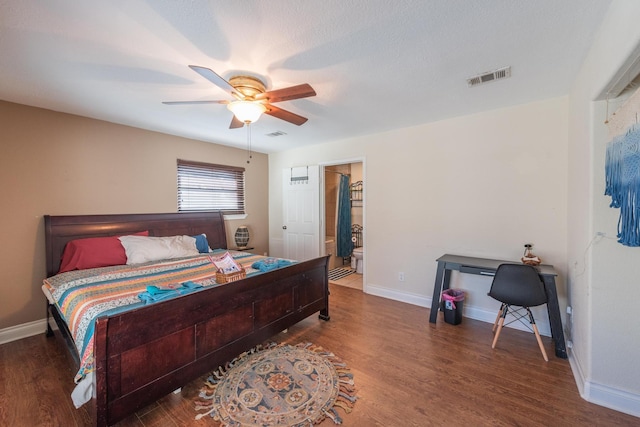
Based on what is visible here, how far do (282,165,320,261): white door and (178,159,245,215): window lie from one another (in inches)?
34.9

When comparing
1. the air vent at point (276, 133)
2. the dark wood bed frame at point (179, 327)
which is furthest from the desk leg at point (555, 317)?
the air vent at point (276, 133)

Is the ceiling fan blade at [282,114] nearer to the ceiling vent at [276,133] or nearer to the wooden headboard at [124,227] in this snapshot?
the ceiling vent at [276,133]

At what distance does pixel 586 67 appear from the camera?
1995 mm

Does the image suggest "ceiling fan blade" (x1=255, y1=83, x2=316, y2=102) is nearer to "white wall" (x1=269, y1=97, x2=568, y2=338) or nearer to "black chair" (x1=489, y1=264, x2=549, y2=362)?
"white wall" (x1=269, y1=97, x2=568, y2=338)

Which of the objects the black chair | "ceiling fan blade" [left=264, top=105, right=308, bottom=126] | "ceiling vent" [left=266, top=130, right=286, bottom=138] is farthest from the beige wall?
the black chair

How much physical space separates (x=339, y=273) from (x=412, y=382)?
10.9 ft

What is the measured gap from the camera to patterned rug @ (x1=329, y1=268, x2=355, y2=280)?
5055 mm

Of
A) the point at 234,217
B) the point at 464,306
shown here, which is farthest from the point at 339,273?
the point at 464,306

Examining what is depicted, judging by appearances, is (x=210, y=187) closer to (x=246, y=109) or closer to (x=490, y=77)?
(x=246, y=109)

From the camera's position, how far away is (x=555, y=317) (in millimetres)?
2375

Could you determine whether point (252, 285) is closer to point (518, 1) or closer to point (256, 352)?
point (256, 352)

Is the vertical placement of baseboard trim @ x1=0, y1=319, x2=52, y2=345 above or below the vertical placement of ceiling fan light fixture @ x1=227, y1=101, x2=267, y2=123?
below

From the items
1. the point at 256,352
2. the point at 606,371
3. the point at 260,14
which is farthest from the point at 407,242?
the point at 260,14

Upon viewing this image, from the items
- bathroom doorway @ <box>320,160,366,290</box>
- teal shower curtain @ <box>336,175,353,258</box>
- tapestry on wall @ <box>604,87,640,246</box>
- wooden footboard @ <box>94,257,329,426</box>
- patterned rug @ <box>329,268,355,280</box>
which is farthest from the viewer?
Result: teal shower curtain @ <box>336,175,353,258</box>
